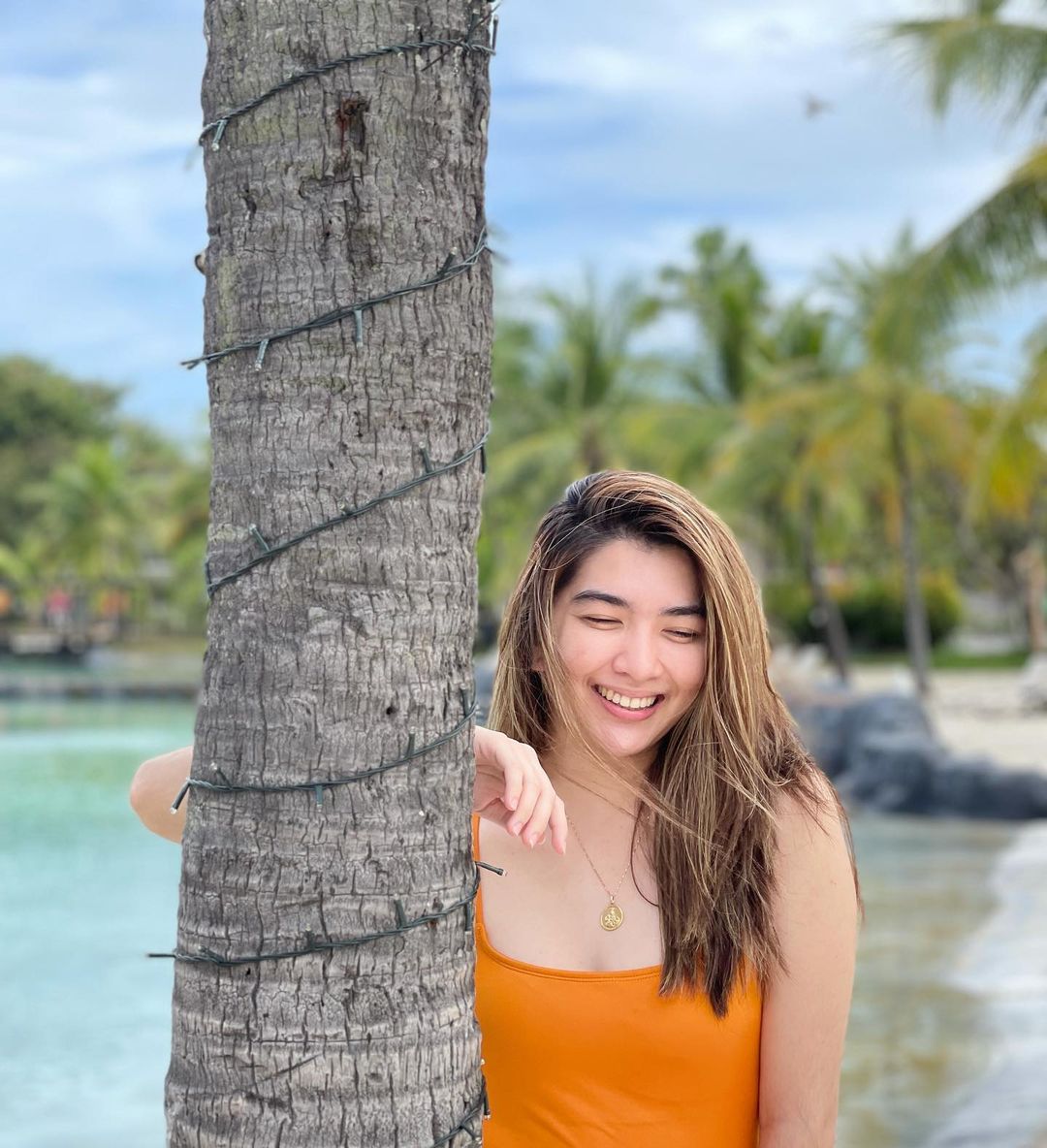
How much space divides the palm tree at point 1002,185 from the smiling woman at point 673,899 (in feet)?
34.1

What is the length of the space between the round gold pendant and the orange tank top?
0.26 feet

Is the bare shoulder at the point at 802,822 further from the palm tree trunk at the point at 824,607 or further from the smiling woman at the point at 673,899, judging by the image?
the palm tree trunk at the point at 824,607

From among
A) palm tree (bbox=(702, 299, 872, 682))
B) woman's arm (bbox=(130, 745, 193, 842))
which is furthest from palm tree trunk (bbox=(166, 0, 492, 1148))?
palm tree (bbox=(702, 299, 872, 682))

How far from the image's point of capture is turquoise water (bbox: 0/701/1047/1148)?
625 centimetres

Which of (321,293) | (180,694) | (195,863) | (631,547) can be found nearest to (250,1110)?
(195,863)

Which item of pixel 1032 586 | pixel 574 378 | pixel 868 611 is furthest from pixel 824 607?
pixel 1032 586

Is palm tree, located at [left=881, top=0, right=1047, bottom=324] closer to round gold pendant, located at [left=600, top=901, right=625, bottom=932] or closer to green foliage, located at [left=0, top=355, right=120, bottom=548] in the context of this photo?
round gold pendant, located at [left=600, top=901, right=625, bottom=932]

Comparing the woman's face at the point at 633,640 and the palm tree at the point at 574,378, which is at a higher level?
the palm tree at the point at 574,378

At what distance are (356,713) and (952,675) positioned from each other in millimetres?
26320

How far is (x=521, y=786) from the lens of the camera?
68.0 inches

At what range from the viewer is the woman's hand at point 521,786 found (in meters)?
1.72

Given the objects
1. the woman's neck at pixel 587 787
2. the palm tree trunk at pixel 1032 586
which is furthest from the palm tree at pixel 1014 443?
the woman's neck at pixel 587 787

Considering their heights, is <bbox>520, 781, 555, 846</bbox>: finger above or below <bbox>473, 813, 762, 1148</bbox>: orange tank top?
above

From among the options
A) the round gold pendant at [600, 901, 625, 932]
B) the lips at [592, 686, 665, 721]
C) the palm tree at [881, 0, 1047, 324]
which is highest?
the palm tree at [881, 0, 1047, 324]
